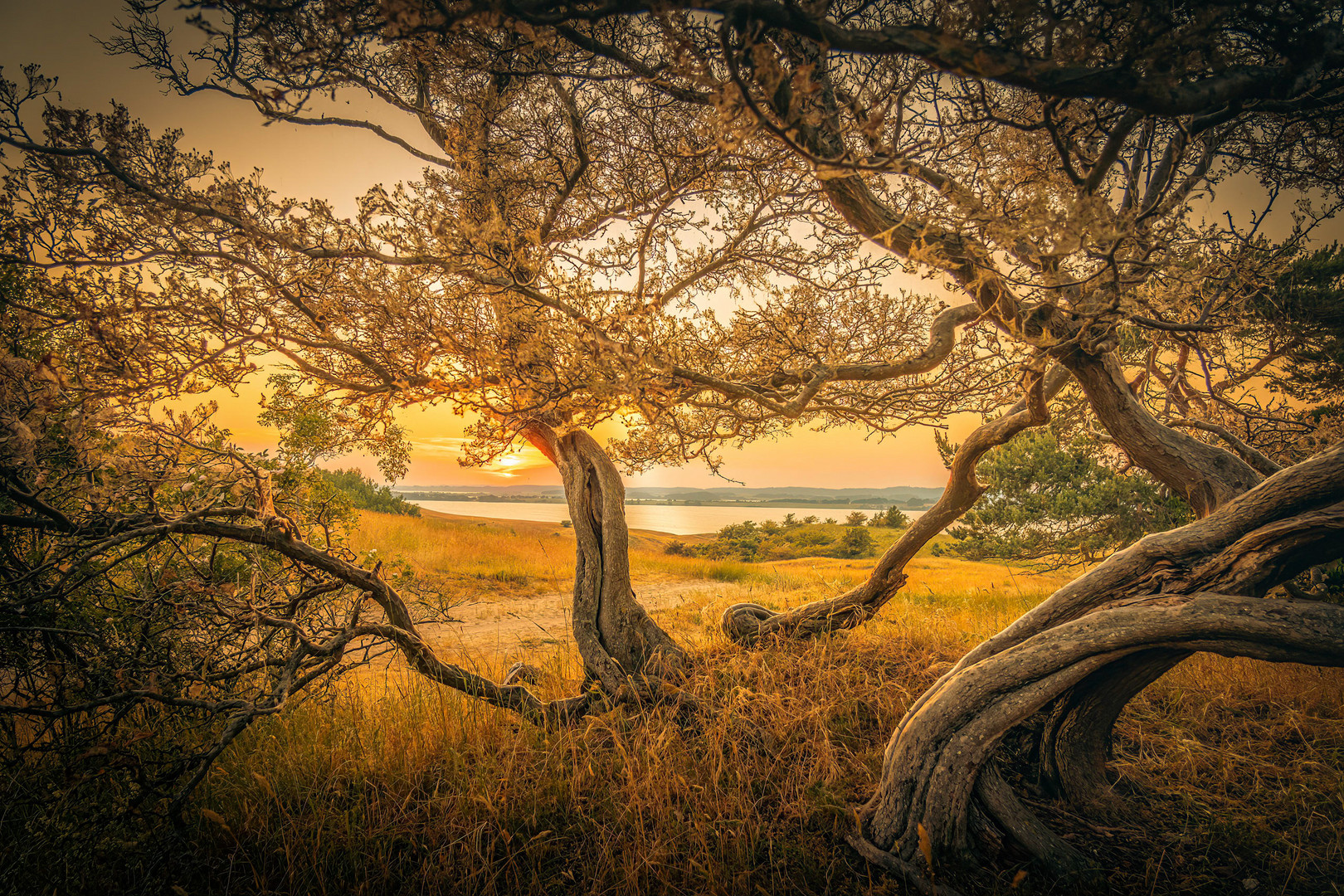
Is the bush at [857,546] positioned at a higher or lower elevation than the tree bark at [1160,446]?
lower

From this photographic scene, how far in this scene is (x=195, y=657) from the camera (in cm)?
329

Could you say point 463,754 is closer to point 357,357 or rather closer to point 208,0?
point 357,357

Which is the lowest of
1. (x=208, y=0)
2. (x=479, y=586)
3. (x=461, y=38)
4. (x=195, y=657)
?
(x=479, y=586)

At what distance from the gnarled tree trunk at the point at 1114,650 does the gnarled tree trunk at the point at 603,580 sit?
7.89 feet

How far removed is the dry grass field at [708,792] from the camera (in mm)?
2760

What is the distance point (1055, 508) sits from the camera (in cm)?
1273

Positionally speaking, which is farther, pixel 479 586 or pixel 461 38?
pixel 479 586

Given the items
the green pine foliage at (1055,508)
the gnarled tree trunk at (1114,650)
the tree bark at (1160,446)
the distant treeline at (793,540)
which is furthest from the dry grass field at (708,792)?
the distant treeline at (793,540)

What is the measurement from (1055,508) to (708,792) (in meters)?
13.5

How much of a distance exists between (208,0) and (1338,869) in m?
6.86

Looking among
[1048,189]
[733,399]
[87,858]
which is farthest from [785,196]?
[87,858]

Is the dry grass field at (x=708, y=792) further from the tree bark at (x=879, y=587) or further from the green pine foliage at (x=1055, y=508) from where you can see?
the green pine foliage at (x=1055, y=508)

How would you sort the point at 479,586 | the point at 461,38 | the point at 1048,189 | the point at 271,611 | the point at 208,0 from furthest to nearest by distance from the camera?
1. the point at 479,586
2. the point at 271,611
3. the point at 461,38
4. the point at 1048,189
5. the point at 208,0

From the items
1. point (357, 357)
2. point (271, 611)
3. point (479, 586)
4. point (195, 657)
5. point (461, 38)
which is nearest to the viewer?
point (461, 38)
